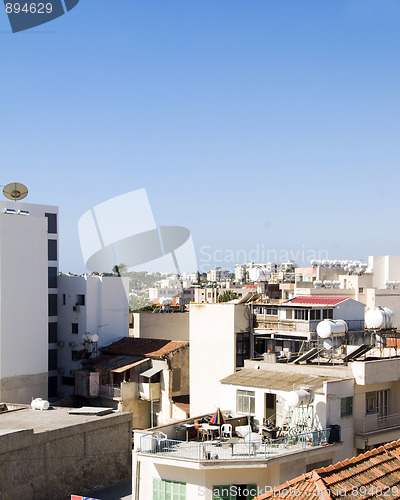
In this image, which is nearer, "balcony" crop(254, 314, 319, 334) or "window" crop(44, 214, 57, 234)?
"balcony" crop(254, 314, 319, 334)

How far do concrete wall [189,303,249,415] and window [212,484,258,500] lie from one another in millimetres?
10687

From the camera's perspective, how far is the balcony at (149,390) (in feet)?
109

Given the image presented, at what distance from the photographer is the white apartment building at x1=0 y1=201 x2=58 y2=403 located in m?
36.3

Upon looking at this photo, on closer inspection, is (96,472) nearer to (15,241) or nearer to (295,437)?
(295,437)

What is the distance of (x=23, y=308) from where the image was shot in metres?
37.2

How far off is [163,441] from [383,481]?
18.9ft

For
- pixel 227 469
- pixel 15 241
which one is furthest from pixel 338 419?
pixel 15 241

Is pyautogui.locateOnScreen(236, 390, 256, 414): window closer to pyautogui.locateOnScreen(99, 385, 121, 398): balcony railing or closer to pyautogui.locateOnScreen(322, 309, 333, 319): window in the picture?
pyautogui.locateOnScreen(322, 309, 333, 319): window

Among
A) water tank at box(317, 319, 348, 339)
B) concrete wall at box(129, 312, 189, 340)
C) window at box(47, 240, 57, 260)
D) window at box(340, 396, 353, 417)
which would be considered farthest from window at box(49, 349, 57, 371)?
window at box(340, 396, 353, 417)

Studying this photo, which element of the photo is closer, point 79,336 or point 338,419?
point 338,419

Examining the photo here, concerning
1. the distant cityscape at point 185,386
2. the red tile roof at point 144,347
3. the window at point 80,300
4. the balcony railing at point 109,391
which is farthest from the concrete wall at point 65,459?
the window at point 80,300

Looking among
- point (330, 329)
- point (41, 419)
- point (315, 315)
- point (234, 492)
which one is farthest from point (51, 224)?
point (234, 492)

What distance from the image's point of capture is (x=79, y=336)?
40312mm

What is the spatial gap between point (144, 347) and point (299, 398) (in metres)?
19.9
